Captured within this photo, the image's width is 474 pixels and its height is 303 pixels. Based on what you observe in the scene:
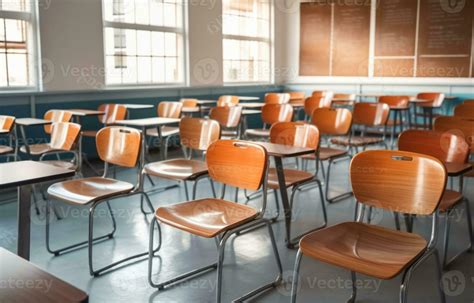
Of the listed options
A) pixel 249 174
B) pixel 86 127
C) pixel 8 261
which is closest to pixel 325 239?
pixel 249 174

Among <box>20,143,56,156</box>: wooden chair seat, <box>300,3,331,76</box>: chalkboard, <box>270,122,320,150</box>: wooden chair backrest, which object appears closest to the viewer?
<box>270,122,320,150</box>: wooden chair backrest

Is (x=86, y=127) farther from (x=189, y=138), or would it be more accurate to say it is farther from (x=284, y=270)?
(x=284, y=270)

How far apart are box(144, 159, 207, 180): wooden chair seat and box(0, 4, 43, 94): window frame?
9.81ft

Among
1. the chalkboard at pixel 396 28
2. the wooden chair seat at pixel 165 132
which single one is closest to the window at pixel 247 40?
the chalkboard at pixel 396 28

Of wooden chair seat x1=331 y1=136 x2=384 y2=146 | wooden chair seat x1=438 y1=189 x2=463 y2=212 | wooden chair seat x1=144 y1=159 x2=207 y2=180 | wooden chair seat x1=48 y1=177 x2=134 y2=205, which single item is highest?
wooden chair seat x1=331 y1=136 x2=384 y2=146

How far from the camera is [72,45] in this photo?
19.6ft

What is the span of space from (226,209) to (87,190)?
91 centimetres

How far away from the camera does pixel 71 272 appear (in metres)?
2.77

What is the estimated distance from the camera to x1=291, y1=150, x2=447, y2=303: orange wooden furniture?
1.80m

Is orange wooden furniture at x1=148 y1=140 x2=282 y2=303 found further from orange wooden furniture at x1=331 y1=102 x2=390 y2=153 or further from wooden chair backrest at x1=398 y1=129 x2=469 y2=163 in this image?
orange wooden furniture at x1=331 y1=102 x2=390 y2=153

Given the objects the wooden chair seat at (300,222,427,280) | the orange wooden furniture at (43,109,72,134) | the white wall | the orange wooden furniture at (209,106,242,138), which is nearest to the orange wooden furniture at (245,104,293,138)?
→ the orange wooden furniture at (209,106,242,138)

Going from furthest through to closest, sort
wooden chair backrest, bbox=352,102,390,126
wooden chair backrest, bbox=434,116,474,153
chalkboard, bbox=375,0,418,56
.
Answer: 1. chalkboard, bbox=375,0,418,56
2. wooden chair backrest, bbox=352,102,390,126
3. wooden chair backrest, bbox=434,116,474,153

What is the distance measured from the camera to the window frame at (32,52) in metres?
5.53

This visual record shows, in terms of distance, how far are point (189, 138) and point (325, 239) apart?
1953mm
